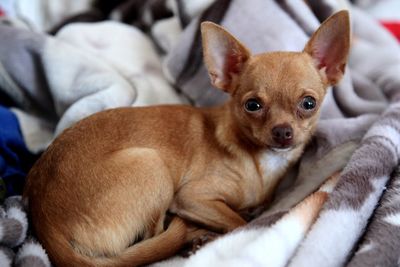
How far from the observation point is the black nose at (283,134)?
5.35 ft

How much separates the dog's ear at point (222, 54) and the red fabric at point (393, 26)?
138cm

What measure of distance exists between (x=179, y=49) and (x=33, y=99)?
0.71m

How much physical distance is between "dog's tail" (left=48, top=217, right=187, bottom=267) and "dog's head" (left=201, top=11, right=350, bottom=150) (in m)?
0.44

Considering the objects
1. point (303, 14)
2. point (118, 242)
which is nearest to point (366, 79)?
point (303, 14)

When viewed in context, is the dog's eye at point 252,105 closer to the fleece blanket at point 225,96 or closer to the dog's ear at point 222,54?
the dog's ear at point 222,54

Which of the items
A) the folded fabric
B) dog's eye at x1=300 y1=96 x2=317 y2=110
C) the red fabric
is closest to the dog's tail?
dog's eye at x1=300 y1=96 x2=317 y2=110

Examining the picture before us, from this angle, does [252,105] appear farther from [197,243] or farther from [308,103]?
[197,243]

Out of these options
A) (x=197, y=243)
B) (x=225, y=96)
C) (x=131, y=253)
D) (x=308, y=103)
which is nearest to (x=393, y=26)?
(x=225, y=96)

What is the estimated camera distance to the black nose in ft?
5.35

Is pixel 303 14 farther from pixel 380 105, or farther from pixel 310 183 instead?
pixel 310 183

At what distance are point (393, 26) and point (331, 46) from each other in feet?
4.21

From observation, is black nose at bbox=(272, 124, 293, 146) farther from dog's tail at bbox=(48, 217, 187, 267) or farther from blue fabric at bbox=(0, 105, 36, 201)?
blue fabric at bbox=(0, 105, 36, 201)

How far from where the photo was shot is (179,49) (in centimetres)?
233

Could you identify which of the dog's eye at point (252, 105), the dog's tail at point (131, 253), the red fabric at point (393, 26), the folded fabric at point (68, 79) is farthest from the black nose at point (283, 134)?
the red fabric at point (393, 26)
